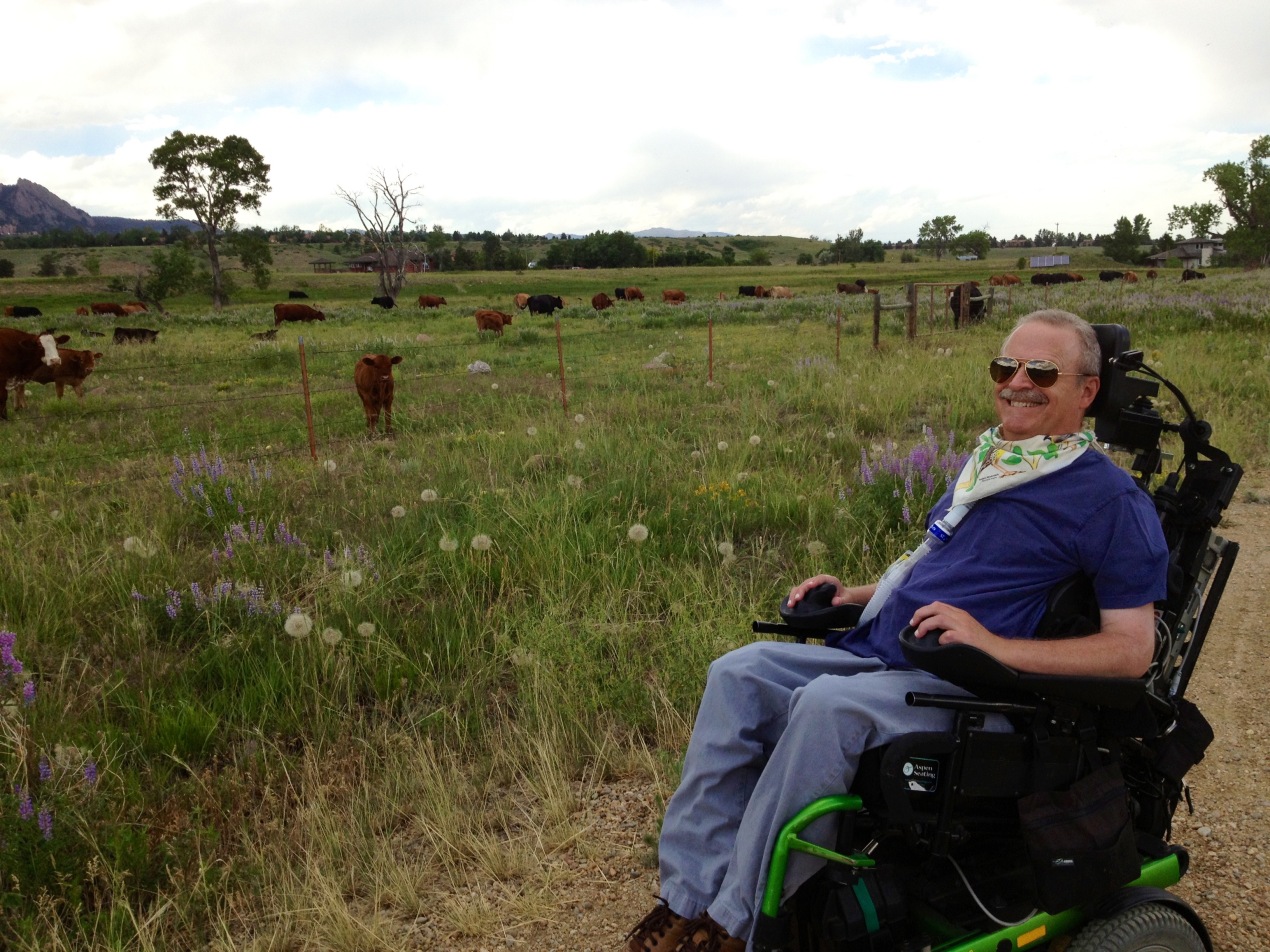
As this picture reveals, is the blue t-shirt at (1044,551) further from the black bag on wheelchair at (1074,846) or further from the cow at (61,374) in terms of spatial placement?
the cow at (61,374)

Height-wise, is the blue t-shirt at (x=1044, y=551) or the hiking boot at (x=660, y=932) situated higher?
the blue t-shirt at (x=1044, y=551)

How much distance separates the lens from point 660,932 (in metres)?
2.20

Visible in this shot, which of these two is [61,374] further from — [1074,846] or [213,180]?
[213,180]

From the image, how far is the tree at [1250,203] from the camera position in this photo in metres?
77.4

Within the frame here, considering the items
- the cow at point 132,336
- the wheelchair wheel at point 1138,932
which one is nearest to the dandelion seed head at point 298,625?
the wheelchair wheel at point 1138,932

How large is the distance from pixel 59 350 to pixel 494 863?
1404 cm

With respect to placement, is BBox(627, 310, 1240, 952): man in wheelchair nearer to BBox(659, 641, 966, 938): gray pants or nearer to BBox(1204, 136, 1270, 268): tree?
BBox(659, 641, 966, 938): gray pants

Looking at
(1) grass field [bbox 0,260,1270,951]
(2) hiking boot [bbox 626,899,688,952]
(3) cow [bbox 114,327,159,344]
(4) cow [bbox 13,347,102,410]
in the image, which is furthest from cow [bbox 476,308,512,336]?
(2) hiking boot [bbox 626,899,688,952]

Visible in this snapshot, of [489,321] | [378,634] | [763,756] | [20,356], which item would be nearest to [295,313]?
[489,321]

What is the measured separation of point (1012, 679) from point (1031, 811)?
0.32 m

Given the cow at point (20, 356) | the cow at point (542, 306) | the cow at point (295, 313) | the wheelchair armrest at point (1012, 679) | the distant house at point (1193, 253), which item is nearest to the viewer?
the wheelchair armrest at point (1012, 679)

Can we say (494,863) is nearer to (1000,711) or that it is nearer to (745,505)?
(1000,711)

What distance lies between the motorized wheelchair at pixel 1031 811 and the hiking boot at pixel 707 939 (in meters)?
0.14

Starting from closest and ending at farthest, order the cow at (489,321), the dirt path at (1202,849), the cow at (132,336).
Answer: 1. the dirt path at (1202,849)
2. the cow at (132,336)
3. the cow at (489,321)
